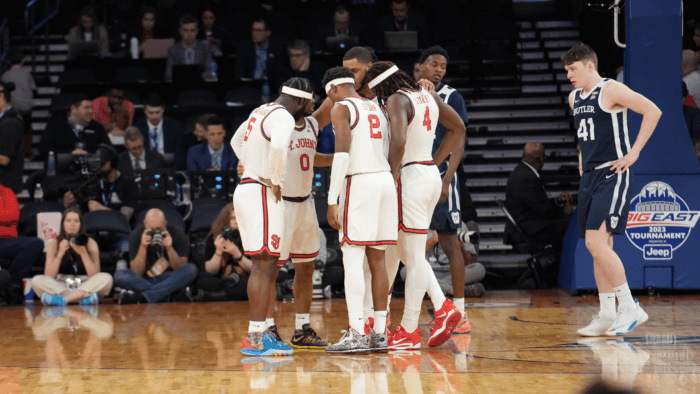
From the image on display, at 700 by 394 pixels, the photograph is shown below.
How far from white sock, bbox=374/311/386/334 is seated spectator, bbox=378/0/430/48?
7.80 meters

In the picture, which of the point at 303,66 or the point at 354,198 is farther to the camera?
the point at 303,66

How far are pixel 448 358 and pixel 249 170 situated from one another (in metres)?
1.73

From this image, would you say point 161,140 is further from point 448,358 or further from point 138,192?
point 448,358

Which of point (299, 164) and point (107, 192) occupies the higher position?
point (299, 164)

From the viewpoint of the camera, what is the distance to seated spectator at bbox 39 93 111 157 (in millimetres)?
10141

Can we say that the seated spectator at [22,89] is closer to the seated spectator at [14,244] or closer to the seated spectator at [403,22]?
the seated spectator at [14,244]

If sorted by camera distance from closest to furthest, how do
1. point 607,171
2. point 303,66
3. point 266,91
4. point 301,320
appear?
point 301,320, point 607,171, point 303,66, point 266,91

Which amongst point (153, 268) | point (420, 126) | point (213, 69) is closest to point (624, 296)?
point (420, 126)

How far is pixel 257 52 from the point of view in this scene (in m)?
11.9

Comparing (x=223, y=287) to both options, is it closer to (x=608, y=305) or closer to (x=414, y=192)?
(x=414, y=192)

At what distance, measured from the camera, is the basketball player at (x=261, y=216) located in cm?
498

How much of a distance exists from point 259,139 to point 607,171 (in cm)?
243

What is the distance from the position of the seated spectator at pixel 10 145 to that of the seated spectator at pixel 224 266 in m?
2.84

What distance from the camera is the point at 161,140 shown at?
34.6 ft
